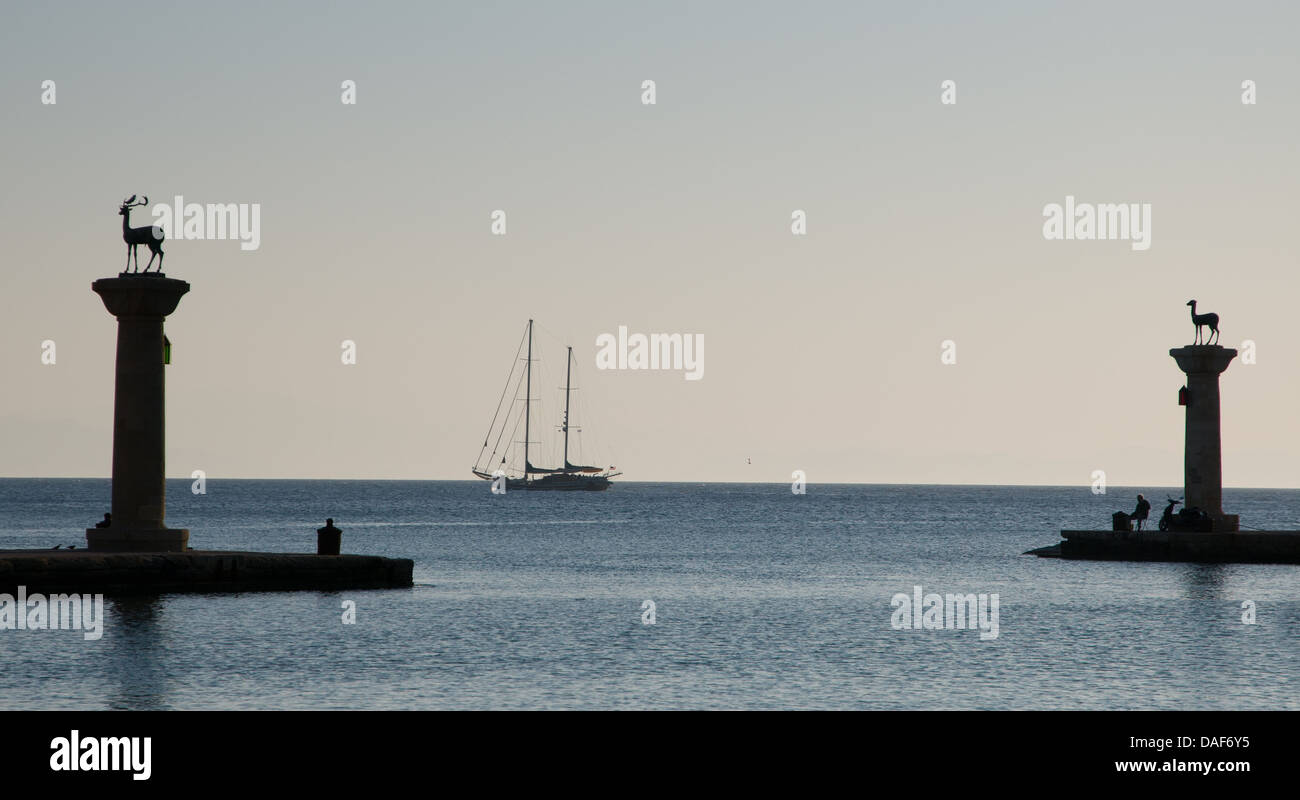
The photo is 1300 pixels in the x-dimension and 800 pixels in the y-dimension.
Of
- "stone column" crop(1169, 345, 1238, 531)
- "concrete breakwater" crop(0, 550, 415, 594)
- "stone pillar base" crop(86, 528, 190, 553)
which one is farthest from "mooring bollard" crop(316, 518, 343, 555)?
"stone column" crop(1169, 345, 1238, 531)

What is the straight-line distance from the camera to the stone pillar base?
136ft

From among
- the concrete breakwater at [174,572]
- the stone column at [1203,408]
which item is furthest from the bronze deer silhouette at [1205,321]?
the concrete breakwater at [174,572]

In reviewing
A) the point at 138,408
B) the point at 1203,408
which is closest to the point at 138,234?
the point at 138,408

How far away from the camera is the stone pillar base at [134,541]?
41.4 m

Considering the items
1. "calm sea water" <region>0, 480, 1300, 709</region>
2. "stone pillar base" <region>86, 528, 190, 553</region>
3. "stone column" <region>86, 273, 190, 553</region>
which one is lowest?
"calm sea water" <region>0, 480, 1300, 709</region>

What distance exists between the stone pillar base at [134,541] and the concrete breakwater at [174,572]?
68 centimetres

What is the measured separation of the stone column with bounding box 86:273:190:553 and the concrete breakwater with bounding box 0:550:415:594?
50.2 inches

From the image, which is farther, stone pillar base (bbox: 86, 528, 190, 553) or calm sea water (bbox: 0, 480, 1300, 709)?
stone pillar base (bbox: 86, 528, 190, 553)

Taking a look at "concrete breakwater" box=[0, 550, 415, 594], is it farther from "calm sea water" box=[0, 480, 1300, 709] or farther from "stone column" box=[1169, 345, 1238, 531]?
"stone column" box=[1169, 345, 1238, 531]

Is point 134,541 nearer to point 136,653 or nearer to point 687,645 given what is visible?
point 136,653

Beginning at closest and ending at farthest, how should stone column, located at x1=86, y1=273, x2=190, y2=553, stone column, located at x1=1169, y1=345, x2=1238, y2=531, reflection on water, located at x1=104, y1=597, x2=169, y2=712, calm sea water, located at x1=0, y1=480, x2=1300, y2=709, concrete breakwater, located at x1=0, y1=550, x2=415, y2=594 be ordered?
reflection on water, located at x1=104, y1=597, x2=169, y2=712, calm sea water, located at x1=0, y1=480, x2=1300, y2=709, concrete breakwater, located at x1=0, y1=550, x2=415, y2=594, stone column, located at x1=86, y1=273, x2=190, y2=553, stone column, located at x1=1169, y1=345, x2=1238, y2=531

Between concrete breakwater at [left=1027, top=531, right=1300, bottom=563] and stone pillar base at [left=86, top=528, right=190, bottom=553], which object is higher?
stone pillar base at [left=86, top=528, right=190, bottom=553]
